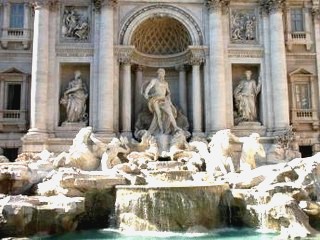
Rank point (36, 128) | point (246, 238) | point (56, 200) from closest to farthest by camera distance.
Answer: point (246, 238), point (56, 200), point (36, 128)

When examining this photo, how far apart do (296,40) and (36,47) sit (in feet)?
48.3

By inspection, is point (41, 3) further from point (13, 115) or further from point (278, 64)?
point (278, 64)

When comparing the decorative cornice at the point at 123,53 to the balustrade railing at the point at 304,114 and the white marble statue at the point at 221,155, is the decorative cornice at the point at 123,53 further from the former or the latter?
the balustrade railing at the point at 304,114

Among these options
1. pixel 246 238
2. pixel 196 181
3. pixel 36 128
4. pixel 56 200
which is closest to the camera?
pixel 246 238

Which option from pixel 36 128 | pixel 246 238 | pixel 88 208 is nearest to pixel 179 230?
pixel 246 238

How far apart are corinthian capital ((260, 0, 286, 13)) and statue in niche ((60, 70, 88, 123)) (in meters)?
11.3

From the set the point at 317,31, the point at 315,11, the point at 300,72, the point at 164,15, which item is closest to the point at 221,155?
the point at 300,72

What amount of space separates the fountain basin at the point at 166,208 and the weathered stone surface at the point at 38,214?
166cm

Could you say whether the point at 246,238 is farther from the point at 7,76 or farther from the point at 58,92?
the point at 7,76

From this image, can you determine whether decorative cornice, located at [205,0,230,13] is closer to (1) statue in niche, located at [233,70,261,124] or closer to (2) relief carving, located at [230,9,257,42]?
(2) relief carving, located at [230,9,257,42]

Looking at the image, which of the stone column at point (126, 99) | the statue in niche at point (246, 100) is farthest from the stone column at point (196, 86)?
the stone column at point (126, 99)

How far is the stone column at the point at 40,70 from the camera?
72.1 feet

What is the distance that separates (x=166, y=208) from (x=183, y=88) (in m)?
11.0

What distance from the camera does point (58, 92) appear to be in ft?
75.2
